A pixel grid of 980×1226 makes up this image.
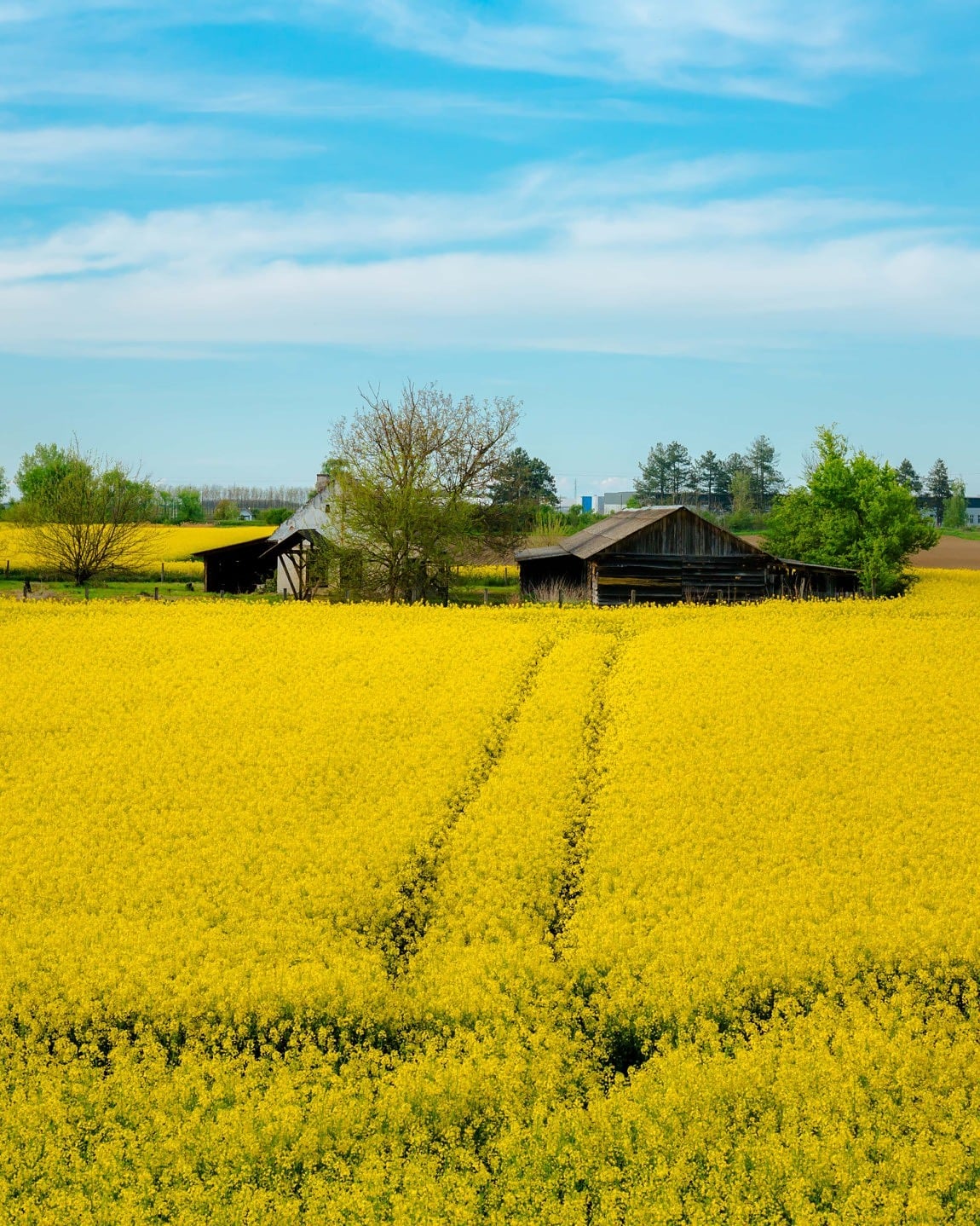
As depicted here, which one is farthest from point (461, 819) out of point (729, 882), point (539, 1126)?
point (539, 1126)

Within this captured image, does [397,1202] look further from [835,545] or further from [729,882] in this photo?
[835,545]

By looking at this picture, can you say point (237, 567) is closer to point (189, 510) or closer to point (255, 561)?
point (255, 561)

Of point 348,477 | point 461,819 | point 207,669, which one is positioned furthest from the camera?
point 348,477

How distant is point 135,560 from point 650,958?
5987 cm

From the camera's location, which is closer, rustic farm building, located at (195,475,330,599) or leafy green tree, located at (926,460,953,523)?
rustic farm building, located at (195,475,330,599)

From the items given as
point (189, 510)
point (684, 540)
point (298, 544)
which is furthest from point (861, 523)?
point (189, 510)

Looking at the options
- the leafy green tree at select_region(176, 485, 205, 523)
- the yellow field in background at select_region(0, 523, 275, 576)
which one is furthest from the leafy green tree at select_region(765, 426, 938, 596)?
the leafy green tree at select_region(176, 485, 205, 523)

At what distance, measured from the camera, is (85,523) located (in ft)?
199

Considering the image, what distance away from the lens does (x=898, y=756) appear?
62.7 feet

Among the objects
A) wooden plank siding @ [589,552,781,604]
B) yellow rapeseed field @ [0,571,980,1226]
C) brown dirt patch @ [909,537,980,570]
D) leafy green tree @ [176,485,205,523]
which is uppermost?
leafy green tree @ [176,485,205,523]

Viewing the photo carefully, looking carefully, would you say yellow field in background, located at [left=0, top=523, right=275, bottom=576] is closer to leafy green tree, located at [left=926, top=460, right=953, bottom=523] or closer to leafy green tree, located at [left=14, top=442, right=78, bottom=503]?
leafy green tree, located at [left=14, top=442, right=78, bottom=503]

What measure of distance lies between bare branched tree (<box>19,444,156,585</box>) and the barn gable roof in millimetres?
24767

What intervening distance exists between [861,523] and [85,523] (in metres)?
43.9

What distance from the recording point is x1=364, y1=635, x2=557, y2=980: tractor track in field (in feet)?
43.1
